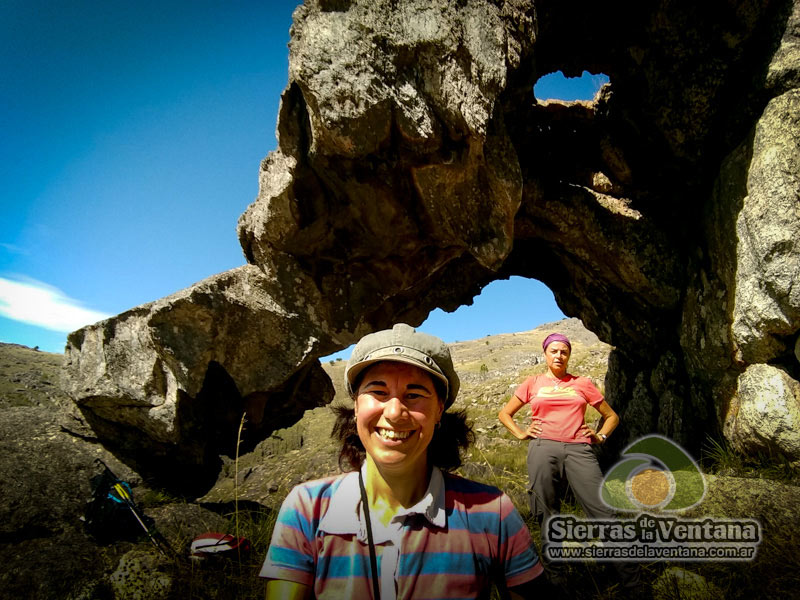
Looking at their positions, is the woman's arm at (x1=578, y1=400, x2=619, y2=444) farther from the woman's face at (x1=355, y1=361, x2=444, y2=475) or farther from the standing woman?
the woman's face at (x1=355, y1=361, x2=444, y2=475)

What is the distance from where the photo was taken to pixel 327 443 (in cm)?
1420

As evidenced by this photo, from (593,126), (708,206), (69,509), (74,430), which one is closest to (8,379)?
(74,430)

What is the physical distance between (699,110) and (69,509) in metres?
12.5

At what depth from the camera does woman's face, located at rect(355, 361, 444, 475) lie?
1977 millimetres

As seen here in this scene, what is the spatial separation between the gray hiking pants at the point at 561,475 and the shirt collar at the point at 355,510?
266cm

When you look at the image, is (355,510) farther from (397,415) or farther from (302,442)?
(302,442)

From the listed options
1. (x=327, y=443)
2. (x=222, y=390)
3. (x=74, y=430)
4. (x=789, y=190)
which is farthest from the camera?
(x=327, y=443)

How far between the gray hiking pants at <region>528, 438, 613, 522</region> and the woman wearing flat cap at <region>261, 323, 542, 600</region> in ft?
8.38

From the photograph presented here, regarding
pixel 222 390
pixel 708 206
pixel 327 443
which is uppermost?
pixel 708 206

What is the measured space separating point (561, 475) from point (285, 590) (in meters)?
3.59

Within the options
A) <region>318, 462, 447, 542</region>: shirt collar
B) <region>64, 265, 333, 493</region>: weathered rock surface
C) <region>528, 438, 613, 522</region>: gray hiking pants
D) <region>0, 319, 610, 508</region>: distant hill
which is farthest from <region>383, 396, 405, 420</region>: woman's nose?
<region>64, 265, 333, 493</region>: weathered rock surface

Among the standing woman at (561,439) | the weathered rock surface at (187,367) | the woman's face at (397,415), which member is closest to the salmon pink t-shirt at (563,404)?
the standing woman at (561,439)

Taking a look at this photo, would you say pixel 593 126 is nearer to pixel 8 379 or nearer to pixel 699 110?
pixel 699 110

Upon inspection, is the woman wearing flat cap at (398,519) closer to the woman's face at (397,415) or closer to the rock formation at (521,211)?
the woman's face at (397,415)
